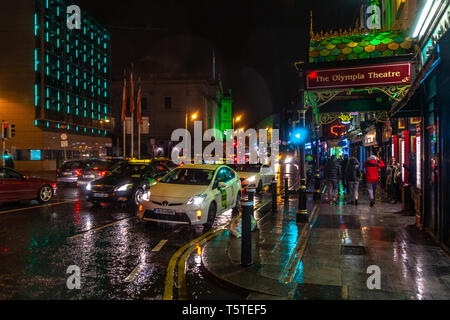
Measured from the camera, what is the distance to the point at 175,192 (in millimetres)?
8961

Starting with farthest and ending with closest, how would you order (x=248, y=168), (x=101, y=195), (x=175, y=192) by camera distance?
(x=248, y=168)
(x=101, y=195)
(x=175, y=192)

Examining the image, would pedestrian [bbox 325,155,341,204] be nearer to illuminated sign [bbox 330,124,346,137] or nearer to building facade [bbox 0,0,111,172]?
illuminated sign [bbox 330,124,346,137]

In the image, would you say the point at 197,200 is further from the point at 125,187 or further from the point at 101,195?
the point at 101,195

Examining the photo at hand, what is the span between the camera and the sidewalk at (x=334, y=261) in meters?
4.90

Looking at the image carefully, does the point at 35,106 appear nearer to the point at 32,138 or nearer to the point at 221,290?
the point at 32,138

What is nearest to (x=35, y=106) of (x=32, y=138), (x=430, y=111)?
(x=32, y=138)

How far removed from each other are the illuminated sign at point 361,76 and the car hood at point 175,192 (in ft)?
16.8

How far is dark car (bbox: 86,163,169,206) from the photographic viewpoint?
11883mm

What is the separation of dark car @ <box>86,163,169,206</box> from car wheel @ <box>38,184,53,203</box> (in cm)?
224

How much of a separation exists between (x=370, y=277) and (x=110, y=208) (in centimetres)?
928

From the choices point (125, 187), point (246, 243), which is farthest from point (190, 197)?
point (125, 187)

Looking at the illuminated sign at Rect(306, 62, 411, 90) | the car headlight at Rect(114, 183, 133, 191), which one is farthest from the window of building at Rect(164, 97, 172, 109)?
the illuminated sign at Rect(306, 62, 411, 90)

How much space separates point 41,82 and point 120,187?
33934mm

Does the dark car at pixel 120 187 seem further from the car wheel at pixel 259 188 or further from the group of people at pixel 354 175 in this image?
the group of people at pixel 354 175
